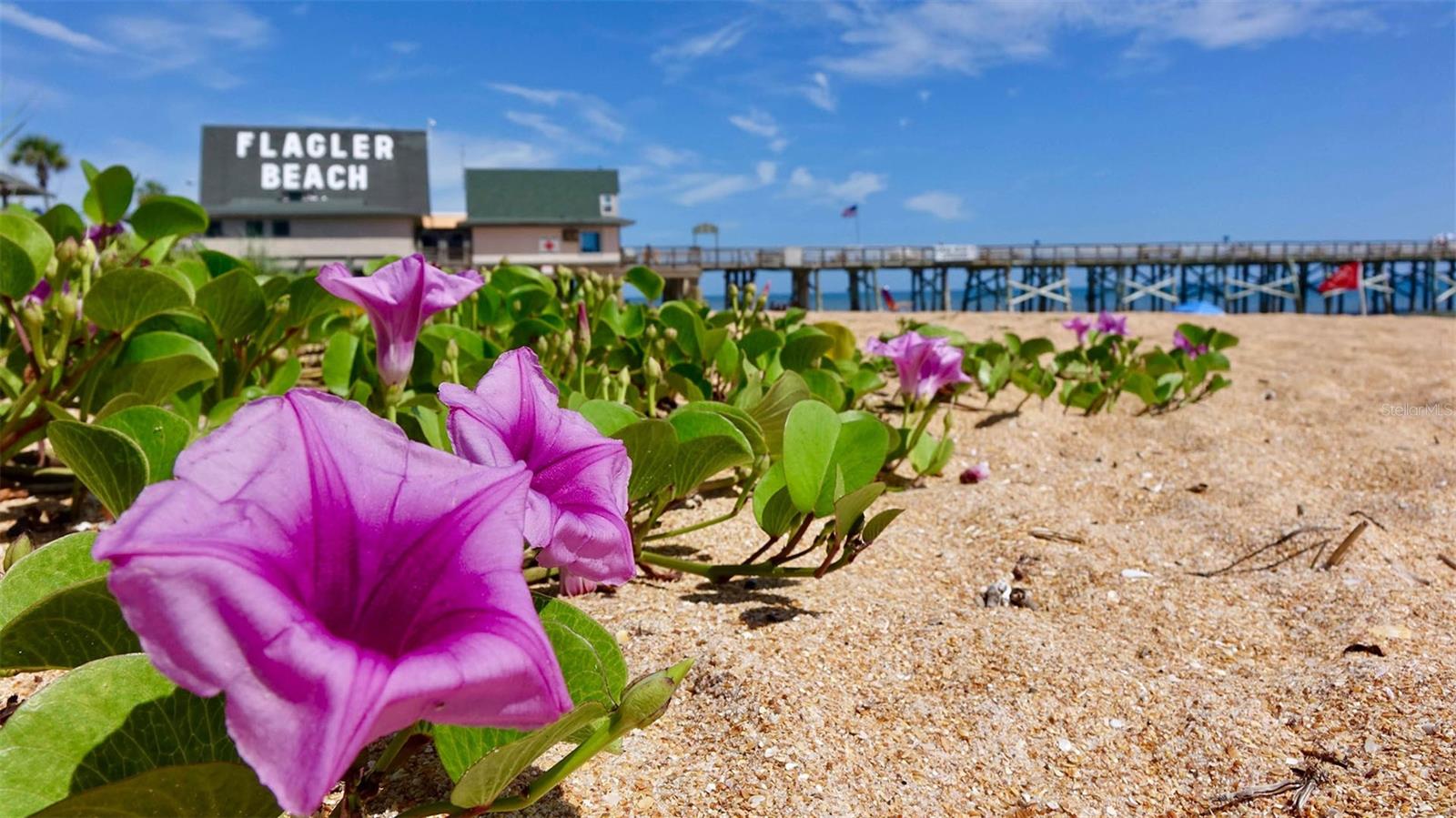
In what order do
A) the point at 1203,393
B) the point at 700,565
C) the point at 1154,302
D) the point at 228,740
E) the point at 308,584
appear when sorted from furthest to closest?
the point at 1154,302 < the point at 1203,393 < the point at 700,565 < the point at 228,740 < the point at 308,584

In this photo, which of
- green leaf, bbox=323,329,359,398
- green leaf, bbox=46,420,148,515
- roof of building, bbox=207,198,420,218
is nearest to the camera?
green leaf, bbox=46,420,148,515

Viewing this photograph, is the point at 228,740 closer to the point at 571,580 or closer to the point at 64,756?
the point at 64,756

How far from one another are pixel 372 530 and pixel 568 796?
0.58 metres

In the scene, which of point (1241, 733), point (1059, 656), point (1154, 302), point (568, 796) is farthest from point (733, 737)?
point (1154, 302)

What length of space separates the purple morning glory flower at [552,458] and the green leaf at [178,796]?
0.30 meters

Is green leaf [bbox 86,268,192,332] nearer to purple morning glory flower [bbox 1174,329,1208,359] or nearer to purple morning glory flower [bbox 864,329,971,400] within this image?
purple morning glory flower [bbox 864,329,971,400]

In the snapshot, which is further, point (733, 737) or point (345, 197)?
point (345, 197)

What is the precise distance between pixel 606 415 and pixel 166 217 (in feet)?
5.64

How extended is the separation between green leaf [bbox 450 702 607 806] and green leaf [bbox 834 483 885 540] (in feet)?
2.40

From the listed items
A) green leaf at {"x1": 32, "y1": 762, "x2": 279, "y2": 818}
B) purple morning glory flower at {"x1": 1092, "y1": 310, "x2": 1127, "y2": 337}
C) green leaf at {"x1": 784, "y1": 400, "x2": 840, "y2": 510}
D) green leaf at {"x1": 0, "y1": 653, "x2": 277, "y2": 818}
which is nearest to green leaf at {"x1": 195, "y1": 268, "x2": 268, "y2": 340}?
green leaf at {"x1": 784, "y1": 400, "x2": 840, "y2": 510}

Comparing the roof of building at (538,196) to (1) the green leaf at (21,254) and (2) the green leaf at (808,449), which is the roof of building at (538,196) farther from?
(2) the green leaf at (808,449)

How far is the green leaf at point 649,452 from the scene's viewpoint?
4.24 ft

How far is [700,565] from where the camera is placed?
1708mm

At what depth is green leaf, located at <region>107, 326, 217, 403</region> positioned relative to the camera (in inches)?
67.3
